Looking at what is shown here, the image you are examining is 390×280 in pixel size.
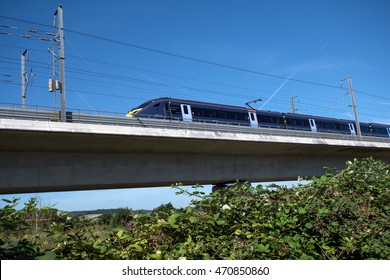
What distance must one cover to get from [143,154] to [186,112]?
6.48m

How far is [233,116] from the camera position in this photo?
1271 inches

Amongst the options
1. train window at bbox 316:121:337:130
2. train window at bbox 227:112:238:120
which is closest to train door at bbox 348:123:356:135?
train window at bbox 316:121:337:130

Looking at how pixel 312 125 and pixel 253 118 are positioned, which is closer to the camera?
pixel 253 118

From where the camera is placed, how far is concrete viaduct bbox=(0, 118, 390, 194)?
18750 millimetres

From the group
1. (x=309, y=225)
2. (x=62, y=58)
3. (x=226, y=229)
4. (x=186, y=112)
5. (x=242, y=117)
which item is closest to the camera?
(x=309, y=225)

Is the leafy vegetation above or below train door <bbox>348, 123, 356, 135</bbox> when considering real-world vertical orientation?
below

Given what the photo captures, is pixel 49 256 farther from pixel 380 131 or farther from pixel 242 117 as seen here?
pixel 380 131

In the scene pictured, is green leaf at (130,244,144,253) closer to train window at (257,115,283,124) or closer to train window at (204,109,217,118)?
train window at (204,109,217,118)

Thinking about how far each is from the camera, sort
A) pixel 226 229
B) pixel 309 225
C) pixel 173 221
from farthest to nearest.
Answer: pixel 226 229, pixel 309 225, pixel 173 221

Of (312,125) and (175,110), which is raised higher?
(312,125)

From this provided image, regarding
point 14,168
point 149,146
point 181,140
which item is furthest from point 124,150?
point 14,168

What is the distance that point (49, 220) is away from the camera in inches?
116

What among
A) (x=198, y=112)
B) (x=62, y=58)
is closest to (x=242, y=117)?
(x=198, y=112)

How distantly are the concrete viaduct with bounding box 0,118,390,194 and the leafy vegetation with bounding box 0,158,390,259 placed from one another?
14580 millimetres
